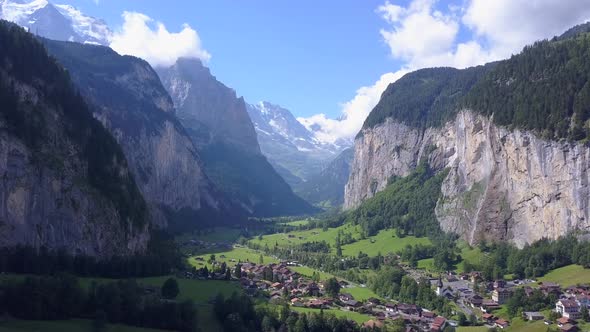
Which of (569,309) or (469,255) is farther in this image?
(469,255)

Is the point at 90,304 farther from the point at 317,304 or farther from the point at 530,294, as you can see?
the point at 530,294

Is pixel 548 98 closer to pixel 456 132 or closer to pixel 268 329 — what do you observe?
pixel 456 132

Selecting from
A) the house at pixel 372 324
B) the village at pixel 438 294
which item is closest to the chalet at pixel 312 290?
the village at pixel 438 294

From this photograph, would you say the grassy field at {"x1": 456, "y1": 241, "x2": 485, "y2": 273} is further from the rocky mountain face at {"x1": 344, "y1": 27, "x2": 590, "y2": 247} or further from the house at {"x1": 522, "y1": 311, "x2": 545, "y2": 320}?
the house at {"x1": 522, "y1": 311, "x2": 545, "y2": 320}

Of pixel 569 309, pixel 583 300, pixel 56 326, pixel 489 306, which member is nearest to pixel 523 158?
pixel 489 306

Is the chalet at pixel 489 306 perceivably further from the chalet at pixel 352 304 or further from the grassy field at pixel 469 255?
the grassy field at pixel 469 255
